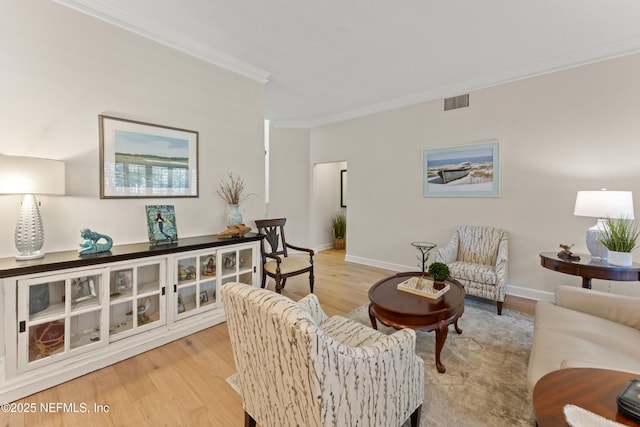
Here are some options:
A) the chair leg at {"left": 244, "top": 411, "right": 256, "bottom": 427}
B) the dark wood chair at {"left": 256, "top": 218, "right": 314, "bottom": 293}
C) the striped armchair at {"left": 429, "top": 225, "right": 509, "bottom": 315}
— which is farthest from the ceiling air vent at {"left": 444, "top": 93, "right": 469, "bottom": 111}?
the chair leg at {"left": 244, "top": 411, "right": 256, "bottom": 427}

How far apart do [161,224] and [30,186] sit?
0.94m

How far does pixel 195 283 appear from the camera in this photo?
2582mm

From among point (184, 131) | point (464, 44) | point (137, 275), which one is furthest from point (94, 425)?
point (464, 44)

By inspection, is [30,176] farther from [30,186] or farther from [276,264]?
[276,264]

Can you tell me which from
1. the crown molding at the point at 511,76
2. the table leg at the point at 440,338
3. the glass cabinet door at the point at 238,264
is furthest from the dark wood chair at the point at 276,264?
the crown molding at the point at 511,76

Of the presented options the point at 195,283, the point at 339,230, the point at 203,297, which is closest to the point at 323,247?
the point at 339,230

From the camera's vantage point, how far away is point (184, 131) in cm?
282

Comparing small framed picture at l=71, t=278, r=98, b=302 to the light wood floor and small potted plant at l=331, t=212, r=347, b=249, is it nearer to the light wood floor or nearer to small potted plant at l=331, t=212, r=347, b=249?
the light wood floor

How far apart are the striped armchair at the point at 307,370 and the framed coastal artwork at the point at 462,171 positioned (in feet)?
10.2

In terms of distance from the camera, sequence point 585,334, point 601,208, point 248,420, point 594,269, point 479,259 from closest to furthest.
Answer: point 248,420, point 585,334, point 594,269, point 601,208, point 479,259

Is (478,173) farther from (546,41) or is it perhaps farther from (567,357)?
(567,357)

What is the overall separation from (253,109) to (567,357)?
3.65 metres

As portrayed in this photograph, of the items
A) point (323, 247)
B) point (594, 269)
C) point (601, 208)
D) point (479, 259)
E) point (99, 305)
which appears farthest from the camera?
point (323, 247)

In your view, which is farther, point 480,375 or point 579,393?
point 480,375
